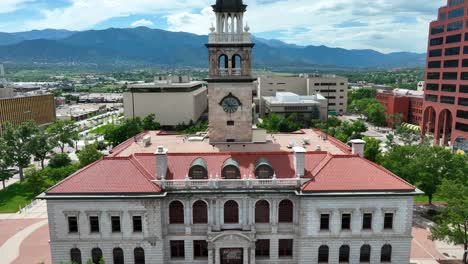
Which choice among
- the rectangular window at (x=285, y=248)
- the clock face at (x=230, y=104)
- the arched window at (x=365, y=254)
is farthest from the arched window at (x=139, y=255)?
the arched window at (x=365, y=254)

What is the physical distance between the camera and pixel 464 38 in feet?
325

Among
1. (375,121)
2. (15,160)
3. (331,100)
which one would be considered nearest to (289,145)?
(15,160)

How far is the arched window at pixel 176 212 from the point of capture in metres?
38.3

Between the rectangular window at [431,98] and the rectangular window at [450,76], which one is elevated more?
the rectangular window at [450,76]

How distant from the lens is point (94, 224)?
37.6m

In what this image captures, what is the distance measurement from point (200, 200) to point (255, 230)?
7.27m

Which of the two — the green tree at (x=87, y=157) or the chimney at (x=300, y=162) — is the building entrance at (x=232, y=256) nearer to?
the chimney at (x=300, y=162)

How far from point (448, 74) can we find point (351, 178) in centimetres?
9290

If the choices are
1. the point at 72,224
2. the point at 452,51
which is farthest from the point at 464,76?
the point at 72,224

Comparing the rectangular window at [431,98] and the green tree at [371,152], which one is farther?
the rectangular window at [431,98]

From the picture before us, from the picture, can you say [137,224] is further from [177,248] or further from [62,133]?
[62,133]

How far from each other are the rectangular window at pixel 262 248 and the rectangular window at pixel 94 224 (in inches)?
726

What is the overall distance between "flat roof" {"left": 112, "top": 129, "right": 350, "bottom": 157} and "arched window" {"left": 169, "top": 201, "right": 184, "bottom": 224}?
8.90 metres

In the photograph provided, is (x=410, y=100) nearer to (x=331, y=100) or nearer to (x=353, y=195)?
(x=331, y=100)
